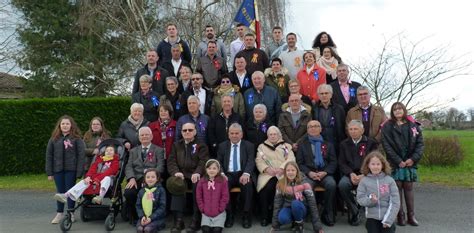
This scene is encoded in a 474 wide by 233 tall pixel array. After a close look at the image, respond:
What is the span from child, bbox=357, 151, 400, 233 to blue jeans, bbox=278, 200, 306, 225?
81cm

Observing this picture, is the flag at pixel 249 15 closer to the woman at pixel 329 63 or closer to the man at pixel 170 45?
the man at pixel 170 45

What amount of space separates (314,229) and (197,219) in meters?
1.72

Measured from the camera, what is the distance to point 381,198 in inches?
242

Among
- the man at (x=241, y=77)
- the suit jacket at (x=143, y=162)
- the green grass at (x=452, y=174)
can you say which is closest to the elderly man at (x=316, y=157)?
the man at (x=241, y=77)

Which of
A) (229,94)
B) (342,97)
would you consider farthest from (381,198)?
(229,94)

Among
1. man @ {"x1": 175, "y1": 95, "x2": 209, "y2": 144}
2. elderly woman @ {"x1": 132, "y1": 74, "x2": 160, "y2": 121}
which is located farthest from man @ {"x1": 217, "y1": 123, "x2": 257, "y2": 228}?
elderly woman @ {"x1": 132, "y1": 74, "x2": 160, "y2": 121}

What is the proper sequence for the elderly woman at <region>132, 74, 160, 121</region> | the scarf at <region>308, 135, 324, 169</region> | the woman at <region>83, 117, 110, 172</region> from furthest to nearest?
the elderly woman at <region>132, 74, 160, 121</region>, the woman at <region>83, 117, 110, 172</region>, the scarf at <region>308, 135, 324, 169</region>

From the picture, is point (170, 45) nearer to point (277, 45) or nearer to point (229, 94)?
point (229, 94)

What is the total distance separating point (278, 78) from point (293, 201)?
8.66ft

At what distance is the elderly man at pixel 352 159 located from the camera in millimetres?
7023

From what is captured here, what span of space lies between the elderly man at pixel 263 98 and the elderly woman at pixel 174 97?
1.16 meters

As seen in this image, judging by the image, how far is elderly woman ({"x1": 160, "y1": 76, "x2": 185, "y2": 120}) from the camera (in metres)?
8.17

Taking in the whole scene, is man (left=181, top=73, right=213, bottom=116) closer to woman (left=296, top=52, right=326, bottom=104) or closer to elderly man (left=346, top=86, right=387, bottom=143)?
woman (left=296, top=52, right=326, bottom=104)

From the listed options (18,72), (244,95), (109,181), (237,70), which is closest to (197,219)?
(109,181)
